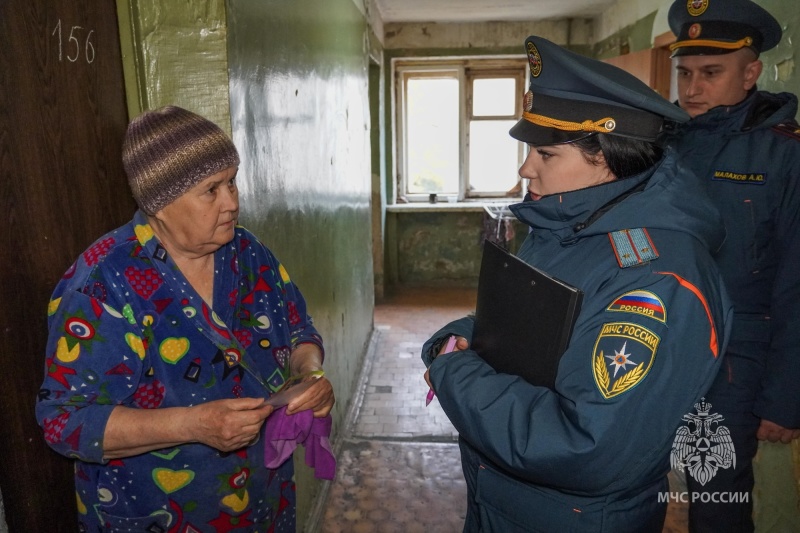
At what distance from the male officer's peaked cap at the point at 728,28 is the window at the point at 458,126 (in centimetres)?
476

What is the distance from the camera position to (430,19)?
19.9 ft

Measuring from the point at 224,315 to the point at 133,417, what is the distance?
0.31 meters

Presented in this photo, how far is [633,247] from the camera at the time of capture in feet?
3.43

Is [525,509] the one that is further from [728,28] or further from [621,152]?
[728,28]

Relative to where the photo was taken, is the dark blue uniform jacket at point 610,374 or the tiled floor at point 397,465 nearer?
the dark blue uniform jacket at point 610,374

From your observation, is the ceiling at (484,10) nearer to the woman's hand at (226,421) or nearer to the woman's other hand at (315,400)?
the woman's other hand at (315,400)

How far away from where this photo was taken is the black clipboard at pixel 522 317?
1.07 m

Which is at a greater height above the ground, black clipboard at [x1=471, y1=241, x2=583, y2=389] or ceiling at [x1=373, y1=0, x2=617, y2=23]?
ceiling at [x1=373, y1=0, x2=617, y2=23]

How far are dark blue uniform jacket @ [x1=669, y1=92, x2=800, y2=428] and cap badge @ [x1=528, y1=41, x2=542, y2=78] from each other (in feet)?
2.71

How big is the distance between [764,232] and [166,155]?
1.87m

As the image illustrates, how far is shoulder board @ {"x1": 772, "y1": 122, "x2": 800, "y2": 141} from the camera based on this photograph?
178 cm

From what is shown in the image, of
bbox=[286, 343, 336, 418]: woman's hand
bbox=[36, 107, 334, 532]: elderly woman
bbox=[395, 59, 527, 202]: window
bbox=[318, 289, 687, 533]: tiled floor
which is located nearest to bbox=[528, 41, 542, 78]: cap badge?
bbox=[36, 107, 334, 532]: elderly woman

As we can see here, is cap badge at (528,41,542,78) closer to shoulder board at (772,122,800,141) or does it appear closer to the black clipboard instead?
the black clipboard

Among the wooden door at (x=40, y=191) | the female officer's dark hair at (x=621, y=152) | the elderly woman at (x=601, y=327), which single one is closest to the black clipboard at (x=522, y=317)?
the elderly woman at (x=601, y=327)
